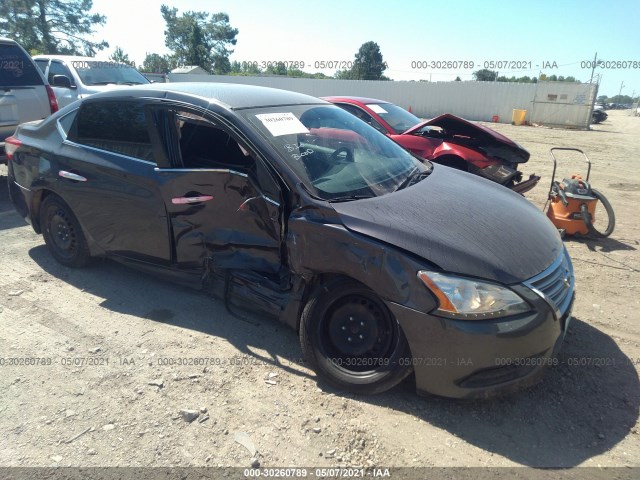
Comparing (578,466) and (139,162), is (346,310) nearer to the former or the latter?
(578,466)

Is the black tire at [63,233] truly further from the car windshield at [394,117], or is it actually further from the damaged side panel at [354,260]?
the car windshield at [394,117]

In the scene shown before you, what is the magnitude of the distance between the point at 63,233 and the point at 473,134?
517 centimetres

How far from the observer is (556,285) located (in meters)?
2.61

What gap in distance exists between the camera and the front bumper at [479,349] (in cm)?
232

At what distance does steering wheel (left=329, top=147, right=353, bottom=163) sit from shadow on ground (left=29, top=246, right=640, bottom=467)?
1315 millimetres

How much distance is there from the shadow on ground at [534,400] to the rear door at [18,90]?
4.34m

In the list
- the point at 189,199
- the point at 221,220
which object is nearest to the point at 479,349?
the point at 221,220

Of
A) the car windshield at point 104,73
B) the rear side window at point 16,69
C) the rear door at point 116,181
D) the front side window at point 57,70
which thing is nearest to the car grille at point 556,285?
the rear door at point 116,181

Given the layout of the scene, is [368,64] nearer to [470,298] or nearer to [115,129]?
[115,129]

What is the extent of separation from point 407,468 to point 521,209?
1.92 meters

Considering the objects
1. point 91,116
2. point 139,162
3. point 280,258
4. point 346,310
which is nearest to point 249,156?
point 280,258

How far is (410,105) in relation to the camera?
31.4 meters

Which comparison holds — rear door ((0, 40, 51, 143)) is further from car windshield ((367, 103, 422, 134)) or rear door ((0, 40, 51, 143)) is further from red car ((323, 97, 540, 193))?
red car ((323, 97, 540, 193))

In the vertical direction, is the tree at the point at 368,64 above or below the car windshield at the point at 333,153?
above
